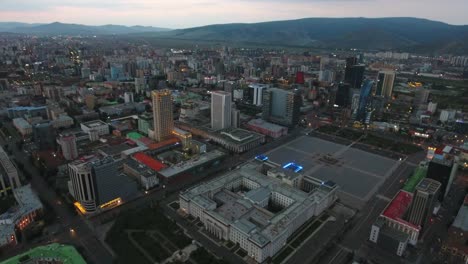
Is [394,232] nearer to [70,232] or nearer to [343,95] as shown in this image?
[70,232]

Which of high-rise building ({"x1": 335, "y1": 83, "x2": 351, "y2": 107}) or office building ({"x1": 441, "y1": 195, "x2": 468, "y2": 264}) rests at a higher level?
high-rise building ({"x1": 335, "y1": 83, "x2": 351, "y2": 107})

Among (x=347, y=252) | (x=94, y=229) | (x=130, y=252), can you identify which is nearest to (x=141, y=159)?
(x=94, y=229)

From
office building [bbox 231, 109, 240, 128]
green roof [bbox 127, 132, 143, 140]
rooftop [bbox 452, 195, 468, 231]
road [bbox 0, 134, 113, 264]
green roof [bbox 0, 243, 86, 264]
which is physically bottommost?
road [bbox 0, 134, 113, 264]

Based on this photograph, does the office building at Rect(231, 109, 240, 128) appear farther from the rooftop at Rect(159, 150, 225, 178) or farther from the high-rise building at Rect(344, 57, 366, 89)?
the high-rise building at Rect(344, 57, 366, 89)

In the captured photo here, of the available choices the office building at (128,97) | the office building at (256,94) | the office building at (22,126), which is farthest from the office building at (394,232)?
the office building at (128,97)

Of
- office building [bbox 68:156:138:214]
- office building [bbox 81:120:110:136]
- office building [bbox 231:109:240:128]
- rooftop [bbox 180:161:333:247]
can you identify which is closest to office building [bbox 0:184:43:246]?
office building [bbox 68:156:138:214]

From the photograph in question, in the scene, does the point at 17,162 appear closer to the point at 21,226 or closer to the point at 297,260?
the point at 21,226
